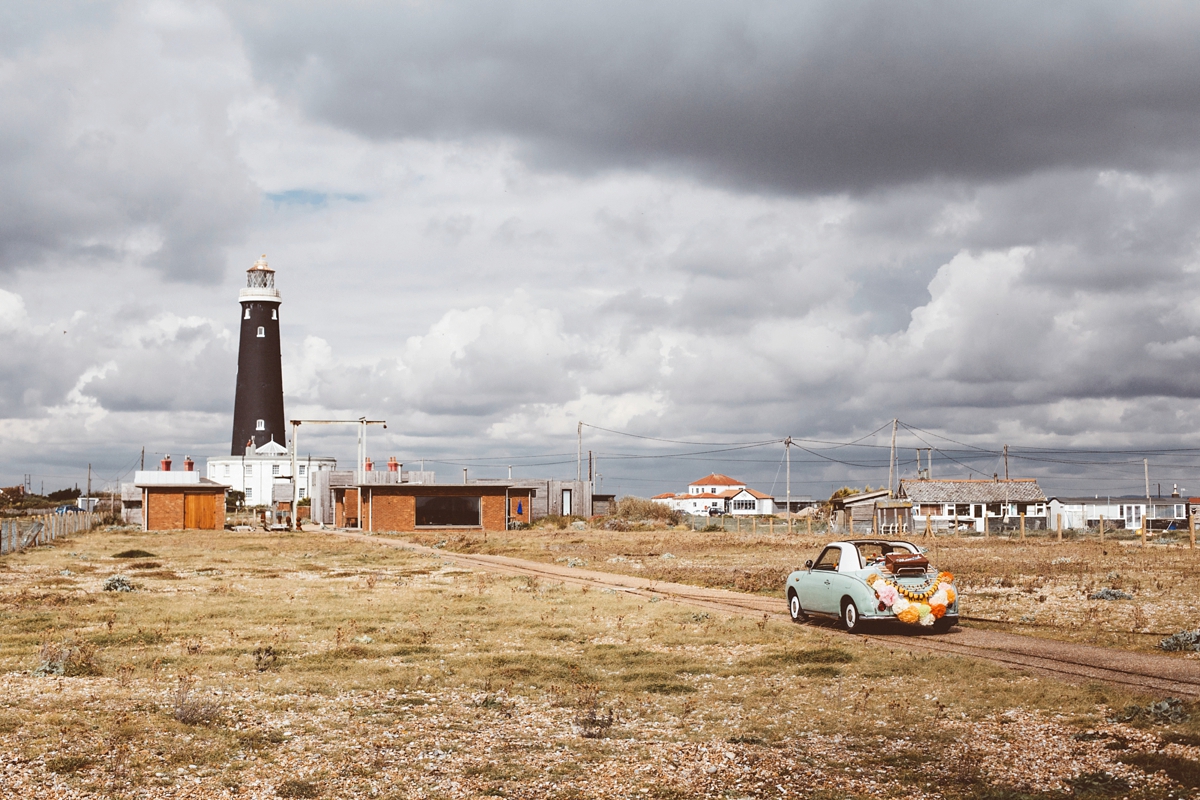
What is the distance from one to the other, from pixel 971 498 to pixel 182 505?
7019cm

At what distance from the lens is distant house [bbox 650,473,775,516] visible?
518 feet

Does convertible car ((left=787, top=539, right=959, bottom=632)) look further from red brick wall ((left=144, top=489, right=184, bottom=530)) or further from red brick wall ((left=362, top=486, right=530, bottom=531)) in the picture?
red brick wall ((left=144, top=489, right=184, bottom=530))

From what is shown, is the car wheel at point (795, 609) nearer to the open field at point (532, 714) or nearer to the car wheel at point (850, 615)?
the open field at point (532, 714)

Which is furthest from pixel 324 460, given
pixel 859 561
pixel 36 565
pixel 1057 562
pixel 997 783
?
pixel 997 783

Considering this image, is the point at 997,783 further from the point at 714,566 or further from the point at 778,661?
the point at 714,566

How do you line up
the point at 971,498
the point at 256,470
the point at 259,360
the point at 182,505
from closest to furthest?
the point at 182,505, the point at 259,360, the point at 971,498, the point at 256,470

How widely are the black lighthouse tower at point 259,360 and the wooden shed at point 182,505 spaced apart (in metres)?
25.3

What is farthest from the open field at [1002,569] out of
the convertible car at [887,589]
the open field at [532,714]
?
the open field at [532,714]

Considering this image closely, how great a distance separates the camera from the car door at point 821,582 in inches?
749

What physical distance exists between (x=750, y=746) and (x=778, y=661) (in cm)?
512

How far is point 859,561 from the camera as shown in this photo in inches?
726

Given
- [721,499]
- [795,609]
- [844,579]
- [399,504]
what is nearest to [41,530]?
[399,504]

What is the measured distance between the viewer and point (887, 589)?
58.2ft

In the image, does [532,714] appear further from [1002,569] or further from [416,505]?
[416,505]
